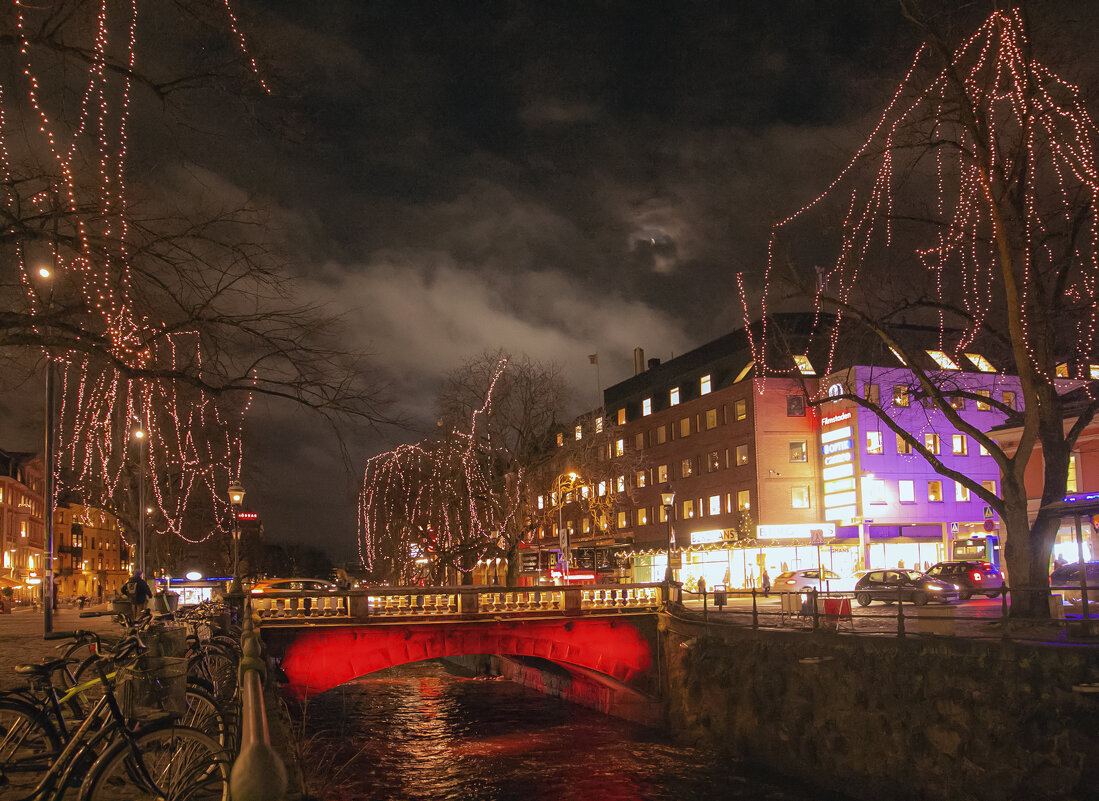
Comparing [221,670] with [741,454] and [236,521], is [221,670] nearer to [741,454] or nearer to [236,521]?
[236,521]

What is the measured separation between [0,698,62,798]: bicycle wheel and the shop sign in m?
49.6

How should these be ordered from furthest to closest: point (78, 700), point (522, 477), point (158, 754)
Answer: point (522, 477) → point (78, 700) → point (158, 754)

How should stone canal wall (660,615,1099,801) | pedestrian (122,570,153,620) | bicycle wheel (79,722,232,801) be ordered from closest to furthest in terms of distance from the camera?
bicycle wheel (79,722,232,801)
stone canal wall (660,615,1099,801)
pedestrian (122,570,153,620)

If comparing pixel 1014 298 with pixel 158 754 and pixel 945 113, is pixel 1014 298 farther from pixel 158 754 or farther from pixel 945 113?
pixel 158 754

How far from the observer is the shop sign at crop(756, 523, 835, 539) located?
5459 centimetres

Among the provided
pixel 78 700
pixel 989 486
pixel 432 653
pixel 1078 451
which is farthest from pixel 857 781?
pixel 989 486

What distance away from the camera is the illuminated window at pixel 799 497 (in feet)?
182

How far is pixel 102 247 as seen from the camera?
10617 mm

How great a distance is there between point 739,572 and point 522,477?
17417mm

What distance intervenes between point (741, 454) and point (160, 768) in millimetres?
52426

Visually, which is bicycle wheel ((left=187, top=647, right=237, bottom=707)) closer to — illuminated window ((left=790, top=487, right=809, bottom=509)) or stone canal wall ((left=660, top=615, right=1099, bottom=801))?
stone canal wall ((left=660, top=615, right=1099, bottom=801))

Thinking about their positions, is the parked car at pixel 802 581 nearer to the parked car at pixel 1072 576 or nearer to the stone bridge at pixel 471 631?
the parked car at pixel 1072 576

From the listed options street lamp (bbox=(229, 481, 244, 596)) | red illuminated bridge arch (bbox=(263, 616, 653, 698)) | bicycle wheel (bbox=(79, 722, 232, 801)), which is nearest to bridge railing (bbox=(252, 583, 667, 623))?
red illuminated bridge arch (bbox=(263, 616, 653, 698))

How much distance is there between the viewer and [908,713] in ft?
62.2
